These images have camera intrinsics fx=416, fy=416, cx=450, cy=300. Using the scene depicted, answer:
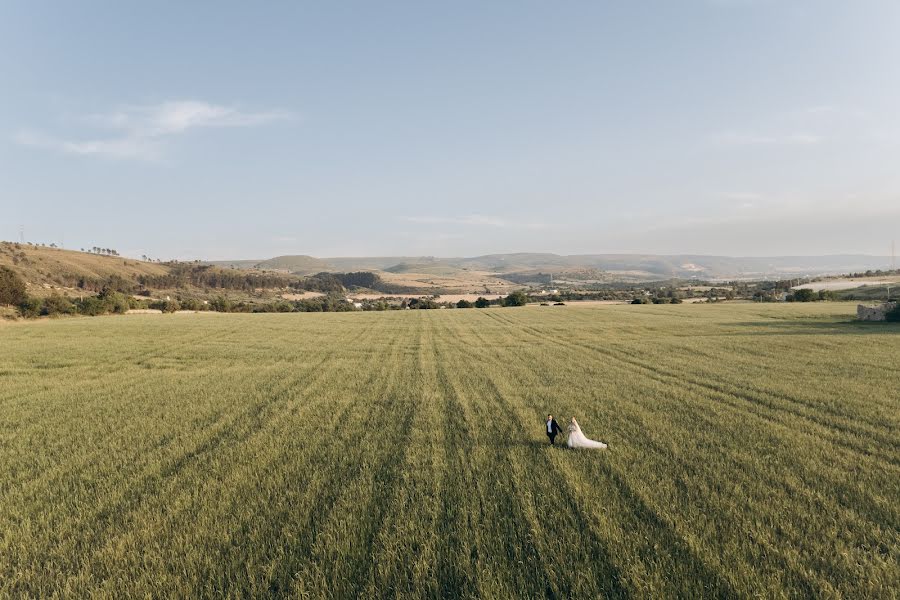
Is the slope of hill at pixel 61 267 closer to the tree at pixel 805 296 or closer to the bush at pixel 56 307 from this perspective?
the bush at pixel 56 307

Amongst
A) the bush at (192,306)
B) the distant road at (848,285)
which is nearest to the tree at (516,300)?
the distant road at (848,285)

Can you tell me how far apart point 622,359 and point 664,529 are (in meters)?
20.9

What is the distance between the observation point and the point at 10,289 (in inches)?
2537

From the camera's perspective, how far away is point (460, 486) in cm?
880

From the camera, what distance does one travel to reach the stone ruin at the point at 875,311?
148ft

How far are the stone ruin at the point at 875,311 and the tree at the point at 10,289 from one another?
111433 millimetres

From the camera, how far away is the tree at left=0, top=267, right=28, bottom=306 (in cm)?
6333

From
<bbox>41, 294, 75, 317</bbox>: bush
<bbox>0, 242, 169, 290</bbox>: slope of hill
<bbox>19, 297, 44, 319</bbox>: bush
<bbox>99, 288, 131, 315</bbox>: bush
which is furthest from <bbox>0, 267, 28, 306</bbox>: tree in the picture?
<bbox>0, 242, 169, 290</bbox>: slope of hill

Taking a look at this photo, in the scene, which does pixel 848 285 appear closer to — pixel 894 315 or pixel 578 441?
pixel 894 315

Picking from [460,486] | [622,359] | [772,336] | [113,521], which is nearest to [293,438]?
[113,521]

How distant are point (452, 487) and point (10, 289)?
88215 millimetres

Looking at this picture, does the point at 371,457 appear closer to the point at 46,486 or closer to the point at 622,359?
the point at 46,486

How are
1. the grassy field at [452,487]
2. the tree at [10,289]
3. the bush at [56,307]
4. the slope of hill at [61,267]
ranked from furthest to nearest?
the slope of hill at [61,267], the tree at [10,289], the bush at [56,307], the grassy field at [452,487]

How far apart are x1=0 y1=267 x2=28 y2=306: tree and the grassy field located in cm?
6331
